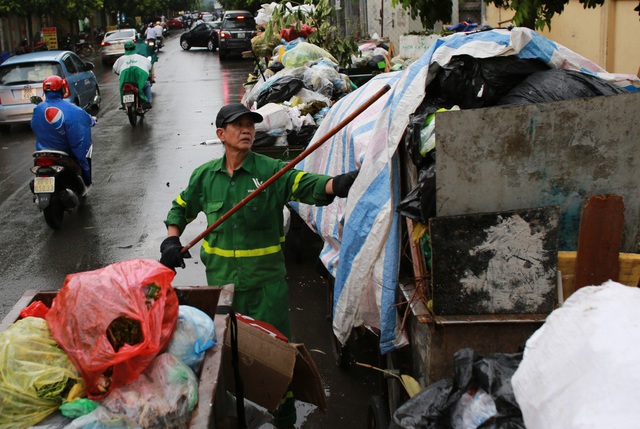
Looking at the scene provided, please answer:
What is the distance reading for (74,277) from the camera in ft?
10.3

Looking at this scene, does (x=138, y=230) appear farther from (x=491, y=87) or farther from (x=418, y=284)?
(x=418, y=284)

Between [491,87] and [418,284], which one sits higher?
[491,87]

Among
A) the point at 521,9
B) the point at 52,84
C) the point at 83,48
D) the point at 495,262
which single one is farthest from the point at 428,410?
the point at 83,48

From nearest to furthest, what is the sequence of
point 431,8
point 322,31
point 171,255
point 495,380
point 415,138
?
1. point 495,380
2. point 415,138
3. point 171,255
4. point 431,8
5. point 322,31

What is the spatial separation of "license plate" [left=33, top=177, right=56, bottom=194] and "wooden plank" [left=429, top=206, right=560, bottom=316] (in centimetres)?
662

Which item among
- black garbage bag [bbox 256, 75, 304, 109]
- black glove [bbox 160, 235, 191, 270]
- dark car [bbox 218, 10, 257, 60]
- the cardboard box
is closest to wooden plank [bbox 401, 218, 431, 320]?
the cardboard box

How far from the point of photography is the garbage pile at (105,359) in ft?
9.00

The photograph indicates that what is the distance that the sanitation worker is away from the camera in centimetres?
425

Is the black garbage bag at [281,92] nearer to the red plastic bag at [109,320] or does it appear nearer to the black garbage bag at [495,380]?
the red plastic bag at [109,320]

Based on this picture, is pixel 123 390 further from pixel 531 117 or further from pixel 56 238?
pixel 56 238

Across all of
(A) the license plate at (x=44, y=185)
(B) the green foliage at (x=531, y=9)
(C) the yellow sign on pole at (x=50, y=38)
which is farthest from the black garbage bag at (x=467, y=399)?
(C) the yellow sign on pole at (x=50, y=38)

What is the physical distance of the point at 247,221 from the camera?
4.29m

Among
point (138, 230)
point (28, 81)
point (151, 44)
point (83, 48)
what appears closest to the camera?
point (138, 230)

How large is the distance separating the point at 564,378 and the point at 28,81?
1598 centimetres
